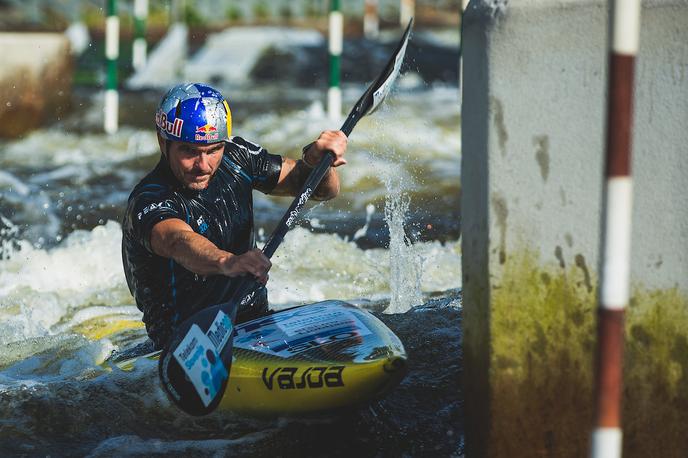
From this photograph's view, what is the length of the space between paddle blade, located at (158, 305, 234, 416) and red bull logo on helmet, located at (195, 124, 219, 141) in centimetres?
60

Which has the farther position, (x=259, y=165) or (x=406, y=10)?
(x=406, y=10)

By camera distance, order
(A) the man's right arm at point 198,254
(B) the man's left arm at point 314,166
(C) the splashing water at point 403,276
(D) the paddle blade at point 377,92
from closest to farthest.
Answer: (A) the man's right arm at point 198,254 < (B) the man's left arm at point 314,166 < (D) the paddle blade at point 377,92 < (C) the splashing water at point 403,276

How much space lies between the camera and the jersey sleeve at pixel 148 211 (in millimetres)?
3686

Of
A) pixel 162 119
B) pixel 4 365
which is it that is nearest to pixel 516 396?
pixel 162 119

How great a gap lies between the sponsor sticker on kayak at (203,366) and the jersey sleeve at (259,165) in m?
0.90

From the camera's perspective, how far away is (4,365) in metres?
4.70

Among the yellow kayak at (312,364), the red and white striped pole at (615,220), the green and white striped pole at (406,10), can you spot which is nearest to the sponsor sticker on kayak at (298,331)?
the yellow kayak at (312,364)

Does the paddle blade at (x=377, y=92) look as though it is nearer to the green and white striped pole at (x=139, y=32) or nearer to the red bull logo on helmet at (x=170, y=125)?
the red bull logo on helmet at (x=170, y=125)

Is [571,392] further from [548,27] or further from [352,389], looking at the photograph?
[548,27]

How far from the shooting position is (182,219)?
3.76 meters

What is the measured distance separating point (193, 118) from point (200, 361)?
86 centimetres

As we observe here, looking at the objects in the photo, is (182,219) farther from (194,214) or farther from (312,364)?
(312,364)

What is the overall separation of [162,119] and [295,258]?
122 inches

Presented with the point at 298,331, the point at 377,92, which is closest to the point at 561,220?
the point at 298,331
